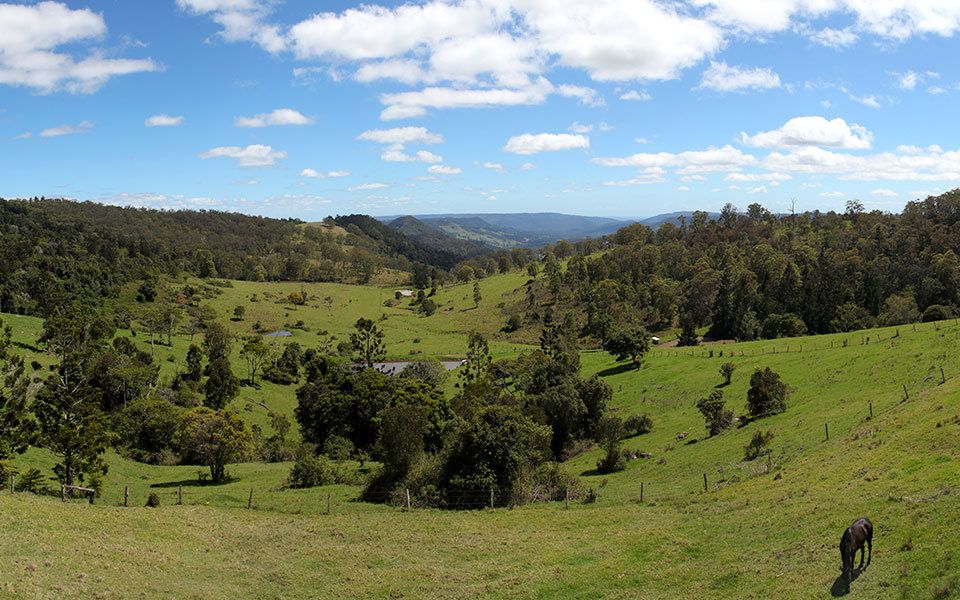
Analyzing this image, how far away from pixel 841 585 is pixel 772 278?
109323 mm

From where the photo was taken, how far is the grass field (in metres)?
15.0

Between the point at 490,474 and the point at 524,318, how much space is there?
10944 cm

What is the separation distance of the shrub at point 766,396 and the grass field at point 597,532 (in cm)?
325

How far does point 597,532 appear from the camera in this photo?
74.1ft

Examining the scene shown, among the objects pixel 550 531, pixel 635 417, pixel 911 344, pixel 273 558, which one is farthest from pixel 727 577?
pixel 911 344

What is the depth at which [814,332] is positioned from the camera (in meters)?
92.8

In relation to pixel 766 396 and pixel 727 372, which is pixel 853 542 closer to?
pixel 766 396

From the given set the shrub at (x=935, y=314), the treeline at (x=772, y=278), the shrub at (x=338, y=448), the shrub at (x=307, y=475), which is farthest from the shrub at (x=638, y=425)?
the shrub at (x=935, y=314)

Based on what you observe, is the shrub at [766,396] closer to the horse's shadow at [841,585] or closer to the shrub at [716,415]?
the shrub at [716,415]

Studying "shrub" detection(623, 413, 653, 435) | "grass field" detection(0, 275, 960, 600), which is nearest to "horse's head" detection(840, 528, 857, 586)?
"grass field" detection(0, 275, 960, 600)

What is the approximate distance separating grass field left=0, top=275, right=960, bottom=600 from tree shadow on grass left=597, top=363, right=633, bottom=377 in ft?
108

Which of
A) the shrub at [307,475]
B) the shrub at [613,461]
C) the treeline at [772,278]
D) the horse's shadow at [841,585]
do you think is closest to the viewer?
the horse's shadow at [841,585]

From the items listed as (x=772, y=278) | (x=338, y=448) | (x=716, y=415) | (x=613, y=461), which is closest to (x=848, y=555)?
(x=613, y=461)

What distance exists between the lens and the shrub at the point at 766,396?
142 feet
